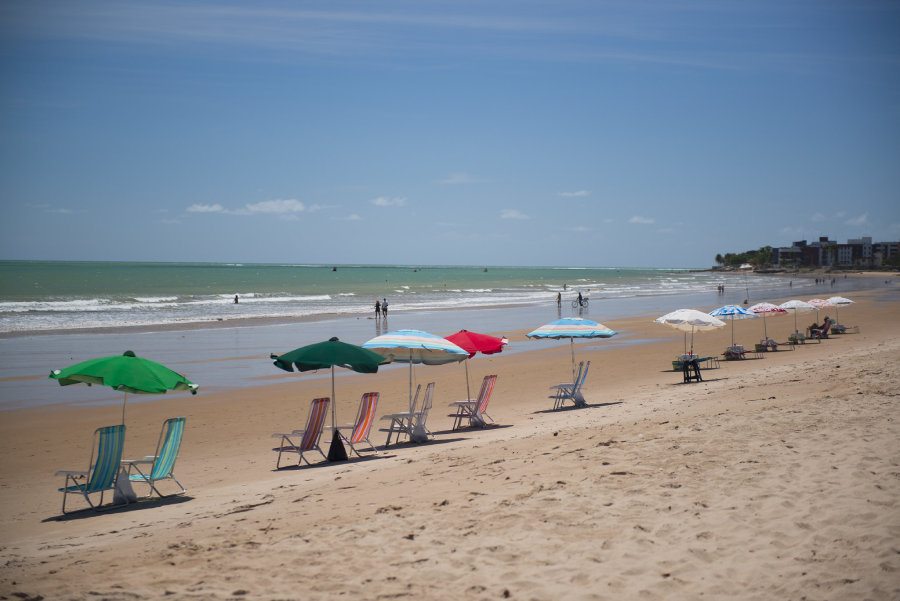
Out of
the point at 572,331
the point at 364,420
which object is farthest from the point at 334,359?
the point at 572,331

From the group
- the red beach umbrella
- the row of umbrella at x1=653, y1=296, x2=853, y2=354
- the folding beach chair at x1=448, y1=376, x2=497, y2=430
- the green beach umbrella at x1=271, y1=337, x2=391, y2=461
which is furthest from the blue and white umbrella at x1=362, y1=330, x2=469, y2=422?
the row of umbrella at x1=653, y1=296, x2=853, y2=354

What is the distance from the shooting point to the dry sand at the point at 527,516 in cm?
437

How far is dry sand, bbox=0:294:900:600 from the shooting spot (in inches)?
172

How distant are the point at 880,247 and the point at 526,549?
224 m

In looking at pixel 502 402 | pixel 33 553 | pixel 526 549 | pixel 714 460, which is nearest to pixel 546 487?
pixel 526 549

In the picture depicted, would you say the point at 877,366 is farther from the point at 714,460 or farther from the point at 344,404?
the point at 344,404

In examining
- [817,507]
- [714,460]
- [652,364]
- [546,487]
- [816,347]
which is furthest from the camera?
[816,347]

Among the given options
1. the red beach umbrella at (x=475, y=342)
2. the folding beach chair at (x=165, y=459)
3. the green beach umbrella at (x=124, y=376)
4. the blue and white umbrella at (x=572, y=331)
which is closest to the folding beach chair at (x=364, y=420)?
the red beach umbrella at (x=475, y=342)

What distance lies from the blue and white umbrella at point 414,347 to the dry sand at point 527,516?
141 cm

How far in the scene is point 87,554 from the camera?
17.3 ft

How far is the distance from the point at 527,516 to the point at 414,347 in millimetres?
5036

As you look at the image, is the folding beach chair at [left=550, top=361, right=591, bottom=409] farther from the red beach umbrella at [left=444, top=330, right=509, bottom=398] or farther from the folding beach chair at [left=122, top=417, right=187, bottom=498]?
the folding beach chair at [left=122, top=417, right=187, bottom=498]

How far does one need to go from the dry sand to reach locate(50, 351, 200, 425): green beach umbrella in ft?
4.46

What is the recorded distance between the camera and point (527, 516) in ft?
17.6
